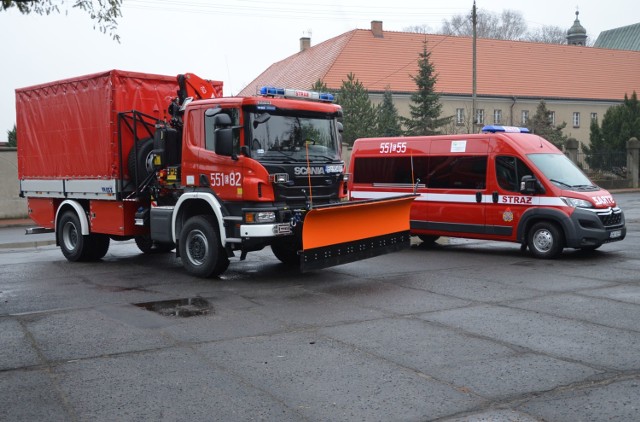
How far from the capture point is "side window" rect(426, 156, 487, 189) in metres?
14.2

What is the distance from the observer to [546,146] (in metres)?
14.3

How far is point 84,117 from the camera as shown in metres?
13.1

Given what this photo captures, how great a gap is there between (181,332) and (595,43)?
300 ft

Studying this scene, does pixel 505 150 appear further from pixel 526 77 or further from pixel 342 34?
pixel 526 77

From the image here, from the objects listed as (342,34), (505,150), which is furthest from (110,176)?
(342,34)

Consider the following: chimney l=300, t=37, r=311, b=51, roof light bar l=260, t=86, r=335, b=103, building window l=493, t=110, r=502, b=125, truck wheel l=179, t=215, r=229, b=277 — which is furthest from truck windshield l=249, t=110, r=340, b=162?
chimney l=300, t=37, r=311, b=51

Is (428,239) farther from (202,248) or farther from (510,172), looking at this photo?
(202,248)

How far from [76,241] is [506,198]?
28.0 ft

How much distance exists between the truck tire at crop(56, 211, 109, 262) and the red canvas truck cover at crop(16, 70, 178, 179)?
90cm

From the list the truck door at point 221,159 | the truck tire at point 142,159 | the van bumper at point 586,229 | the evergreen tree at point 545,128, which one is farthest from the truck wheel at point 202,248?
the evergreen tree at point 545,128

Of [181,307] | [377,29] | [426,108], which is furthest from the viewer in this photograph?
[377,29]

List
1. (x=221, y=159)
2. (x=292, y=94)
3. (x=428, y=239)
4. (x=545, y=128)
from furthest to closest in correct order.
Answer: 1. (x=545, y=128)
2. (x=428, y=239)
3. (x=292, y=94)
4. (x=221, y=159)

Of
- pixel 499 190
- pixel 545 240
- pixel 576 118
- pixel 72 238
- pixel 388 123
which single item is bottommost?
pixel 545 240

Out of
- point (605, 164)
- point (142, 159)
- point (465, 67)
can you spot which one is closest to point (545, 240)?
point (142, 159)
